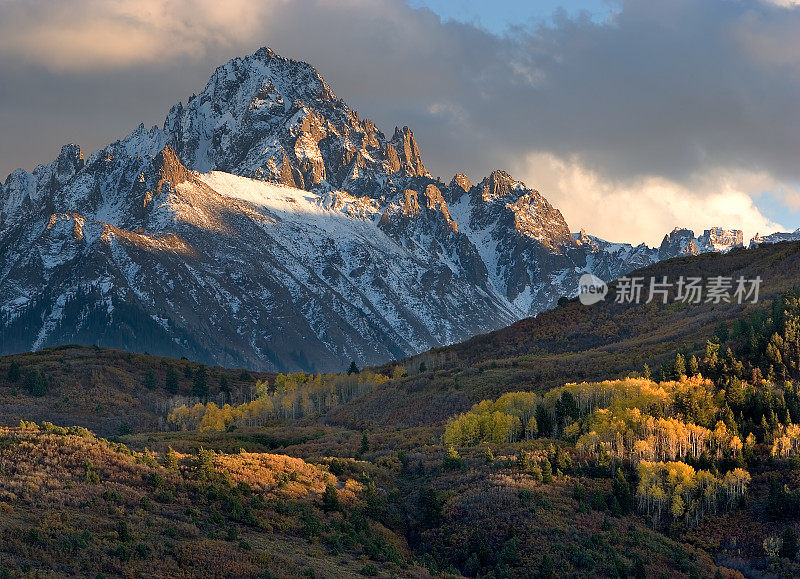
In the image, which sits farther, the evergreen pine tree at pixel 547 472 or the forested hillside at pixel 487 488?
the evergreen pine tree at pixel 547 472

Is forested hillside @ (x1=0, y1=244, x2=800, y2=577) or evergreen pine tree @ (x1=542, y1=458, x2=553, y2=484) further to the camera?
evergreen pine tree @ (x1=542, y1=458, x2=553, y2=484)

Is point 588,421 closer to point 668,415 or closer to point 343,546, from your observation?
point 668,415

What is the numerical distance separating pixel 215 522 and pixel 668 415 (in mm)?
Result: 64974

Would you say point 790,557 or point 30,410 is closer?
point 790,557

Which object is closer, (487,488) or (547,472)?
(487,488)

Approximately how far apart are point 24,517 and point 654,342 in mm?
136275

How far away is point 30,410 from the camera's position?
178 metres

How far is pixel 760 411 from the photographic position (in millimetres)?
108875

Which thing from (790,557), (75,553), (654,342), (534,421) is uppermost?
(654,342)

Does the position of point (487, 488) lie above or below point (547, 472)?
below

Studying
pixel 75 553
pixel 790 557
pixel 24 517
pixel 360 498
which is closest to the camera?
pixel 75 553

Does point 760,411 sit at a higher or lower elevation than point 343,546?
higher

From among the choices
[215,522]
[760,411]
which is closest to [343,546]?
[215,522]

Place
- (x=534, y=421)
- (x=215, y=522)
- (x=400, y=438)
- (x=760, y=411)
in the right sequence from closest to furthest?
(x=215, y=522), (x=760, y=411), (x=534, y=421), (x=400, y=438)
